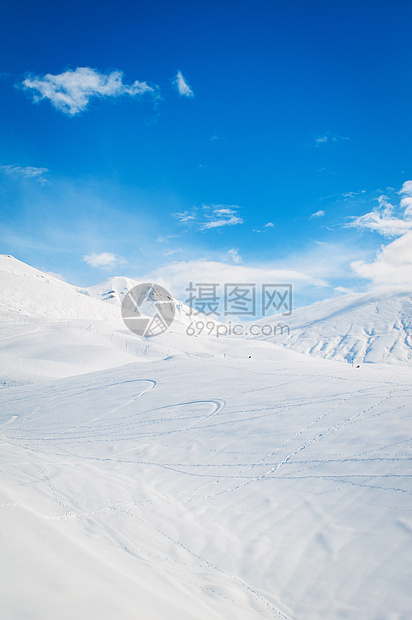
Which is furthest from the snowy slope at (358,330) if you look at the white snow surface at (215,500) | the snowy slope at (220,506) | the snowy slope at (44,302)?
the snowy slope at (220,506)

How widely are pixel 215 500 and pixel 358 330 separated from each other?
146m

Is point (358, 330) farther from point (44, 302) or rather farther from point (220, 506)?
point (220, 506)

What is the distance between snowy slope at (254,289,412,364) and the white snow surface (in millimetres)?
108183

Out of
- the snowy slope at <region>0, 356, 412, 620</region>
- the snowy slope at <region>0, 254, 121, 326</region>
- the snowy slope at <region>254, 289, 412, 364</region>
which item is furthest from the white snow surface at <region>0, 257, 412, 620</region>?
the snowy slope at <region>254, 289, 412, 364</region>

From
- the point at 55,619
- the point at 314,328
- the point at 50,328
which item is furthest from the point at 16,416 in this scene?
the point at 314,328

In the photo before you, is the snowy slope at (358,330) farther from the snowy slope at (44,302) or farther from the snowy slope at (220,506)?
the snowy slope at (220,506)

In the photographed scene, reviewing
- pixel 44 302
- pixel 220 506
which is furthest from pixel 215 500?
pixel 44 302

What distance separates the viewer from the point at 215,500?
392 inches

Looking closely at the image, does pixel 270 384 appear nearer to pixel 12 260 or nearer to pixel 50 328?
pixel 50 328

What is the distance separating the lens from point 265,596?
6.27 m

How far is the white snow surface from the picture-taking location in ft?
14.8

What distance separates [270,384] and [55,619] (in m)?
16.3

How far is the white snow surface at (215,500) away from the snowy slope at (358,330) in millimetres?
108183

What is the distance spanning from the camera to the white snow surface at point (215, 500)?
14.8ft
